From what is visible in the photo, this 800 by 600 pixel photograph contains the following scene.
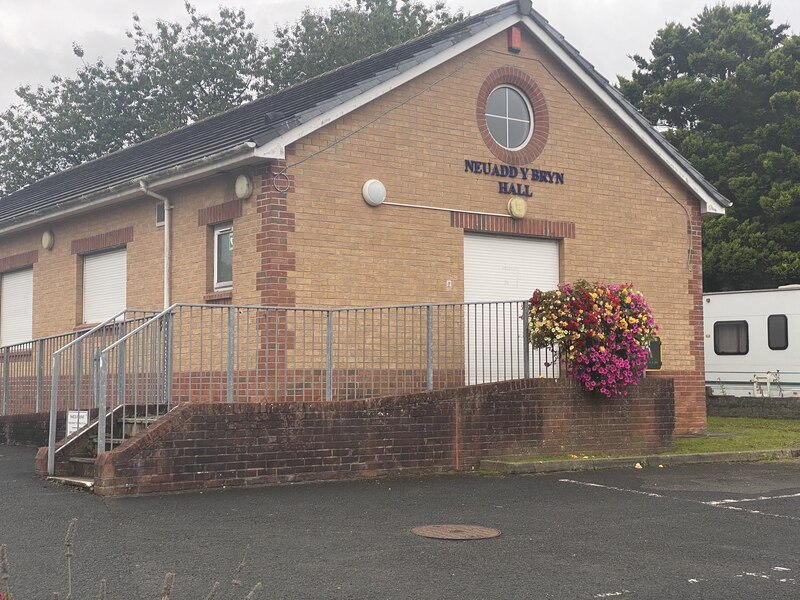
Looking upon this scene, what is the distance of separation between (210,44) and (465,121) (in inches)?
1084

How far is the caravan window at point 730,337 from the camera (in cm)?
2412

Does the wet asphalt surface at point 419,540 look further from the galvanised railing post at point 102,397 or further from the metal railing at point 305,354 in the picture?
the metal railing at point 305,354

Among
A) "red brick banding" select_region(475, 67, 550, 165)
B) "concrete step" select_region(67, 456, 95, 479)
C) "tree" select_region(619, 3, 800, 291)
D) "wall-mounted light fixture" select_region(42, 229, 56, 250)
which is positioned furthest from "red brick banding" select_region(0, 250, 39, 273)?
"tree" select_region(619, 3, 800, 291)

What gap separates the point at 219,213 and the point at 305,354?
261 centimetres

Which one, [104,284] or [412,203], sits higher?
[412,203]

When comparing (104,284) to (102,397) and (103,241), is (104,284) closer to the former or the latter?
(103,241)

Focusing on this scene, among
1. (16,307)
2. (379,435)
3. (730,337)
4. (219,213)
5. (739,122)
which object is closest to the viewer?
(379,435)

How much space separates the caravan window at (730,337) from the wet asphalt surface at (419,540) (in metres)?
12.9

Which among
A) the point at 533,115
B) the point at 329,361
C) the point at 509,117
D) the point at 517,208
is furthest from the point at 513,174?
the point at 329,361

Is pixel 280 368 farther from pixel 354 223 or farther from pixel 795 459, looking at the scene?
pixel 795 459

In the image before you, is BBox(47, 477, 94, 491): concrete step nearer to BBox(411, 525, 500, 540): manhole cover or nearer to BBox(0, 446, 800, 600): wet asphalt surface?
BBox(0, 446, 800, 600): wet asphalt surface

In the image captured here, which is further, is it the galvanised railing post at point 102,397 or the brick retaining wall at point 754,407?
the brick retaining wall at point 754,407

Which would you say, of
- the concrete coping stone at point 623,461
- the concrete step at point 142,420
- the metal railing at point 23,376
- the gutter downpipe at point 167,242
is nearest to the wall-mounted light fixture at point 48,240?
the metal railing at point 23,376

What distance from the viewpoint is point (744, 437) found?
16.8 m
